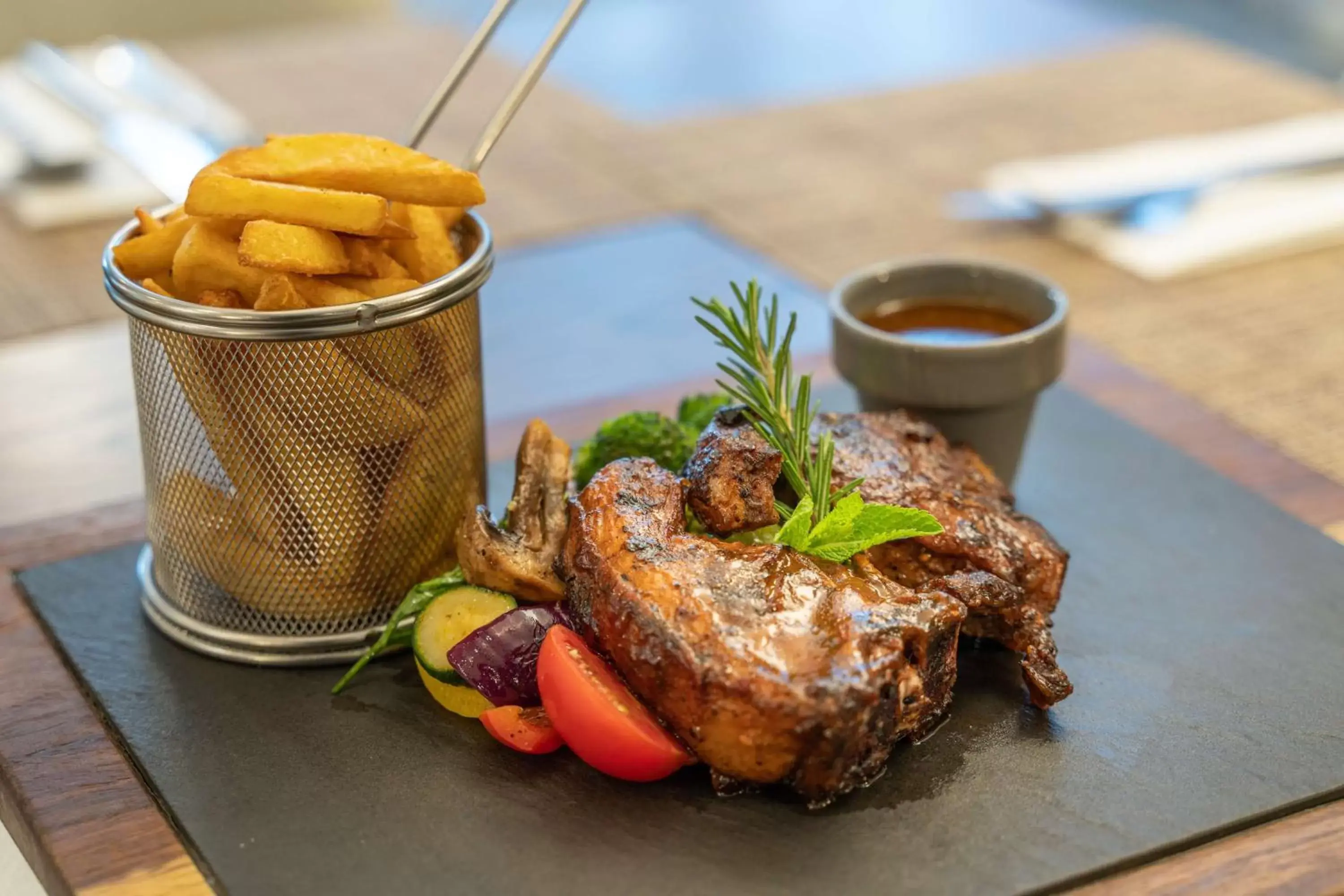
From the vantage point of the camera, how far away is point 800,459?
89.0 inches

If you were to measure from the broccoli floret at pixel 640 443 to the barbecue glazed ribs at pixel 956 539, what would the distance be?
21 centimetres

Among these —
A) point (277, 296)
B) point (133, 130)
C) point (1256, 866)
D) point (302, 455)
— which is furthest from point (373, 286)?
point (133, 130)

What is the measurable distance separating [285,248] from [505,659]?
0.63 meters

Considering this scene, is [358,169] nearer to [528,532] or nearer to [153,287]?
[153,287]

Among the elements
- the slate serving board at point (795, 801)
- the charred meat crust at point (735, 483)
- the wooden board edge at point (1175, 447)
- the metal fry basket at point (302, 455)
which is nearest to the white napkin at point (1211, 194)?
the wooden board edge at point (1175, 447)

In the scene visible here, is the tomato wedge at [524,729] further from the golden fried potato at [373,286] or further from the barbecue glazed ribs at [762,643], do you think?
the golden fried potato at [373,286]

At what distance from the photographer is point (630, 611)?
6.42 feet

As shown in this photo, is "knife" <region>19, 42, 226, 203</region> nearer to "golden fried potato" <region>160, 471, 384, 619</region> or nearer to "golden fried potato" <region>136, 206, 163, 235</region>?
"golden fried potato" <region>136, 206, 163, 235</region>

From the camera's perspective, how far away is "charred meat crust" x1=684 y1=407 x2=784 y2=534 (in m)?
2.17

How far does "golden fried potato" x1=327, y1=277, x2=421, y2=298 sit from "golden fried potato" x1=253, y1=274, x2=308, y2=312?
82mm

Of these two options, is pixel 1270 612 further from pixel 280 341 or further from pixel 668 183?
pixel 668 183

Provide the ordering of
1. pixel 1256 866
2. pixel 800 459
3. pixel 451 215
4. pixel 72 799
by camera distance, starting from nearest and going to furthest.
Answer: pixel 1256 866, pixel 72 799, pixel 800 459, pixel 451 215

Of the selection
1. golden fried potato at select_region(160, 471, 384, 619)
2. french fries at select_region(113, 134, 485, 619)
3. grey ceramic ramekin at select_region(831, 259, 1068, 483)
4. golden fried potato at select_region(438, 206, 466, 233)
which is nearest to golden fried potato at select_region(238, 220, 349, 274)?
french fries at select_region(113, 134, 485, 619)

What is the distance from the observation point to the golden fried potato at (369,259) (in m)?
2.19
